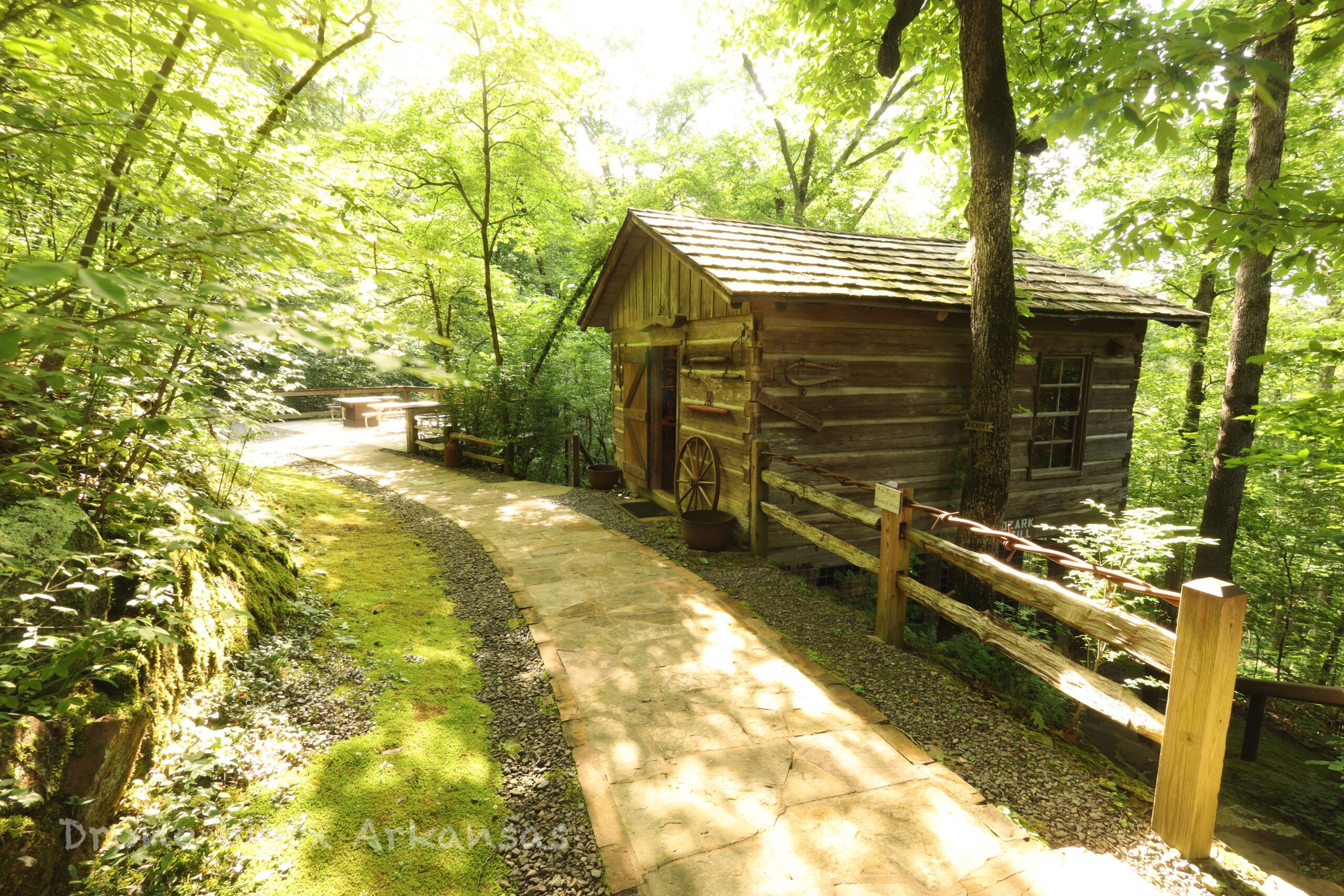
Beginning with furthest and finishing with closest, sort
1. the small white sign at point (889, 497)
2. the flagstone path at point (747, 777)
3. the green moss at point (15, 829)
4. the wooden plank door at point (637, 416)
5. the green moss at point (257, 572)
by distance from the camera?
the wooden plank door at point (637, 416) → the small white sign at point (889, 497) → the green moss at point (257, 572) → the flagstone path at point (747, 777) → the green moss at point (15, 829)

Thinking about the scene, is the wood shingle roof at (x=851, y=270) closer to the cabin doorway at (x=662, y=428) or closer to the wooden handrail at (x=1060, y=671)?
the cabin doorway at (x=662, y=428)

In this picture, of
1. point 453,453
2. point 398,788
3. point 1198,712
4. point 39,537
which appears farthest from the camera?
point 453,453

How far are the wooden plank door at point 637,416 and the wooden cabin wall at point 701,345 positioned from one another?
6 centimetres

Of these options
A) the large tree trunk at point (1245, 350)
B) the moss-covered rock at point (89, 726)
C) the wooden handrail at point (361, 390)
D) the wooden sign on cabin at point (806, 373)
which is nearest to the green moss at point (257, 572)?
the moss-covered rock at point (89, 726)

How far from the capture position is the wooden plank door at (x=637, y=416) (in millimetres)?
9789

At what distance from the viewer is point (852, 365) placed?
24.3ft

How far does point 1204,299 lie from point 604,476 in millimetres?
13227

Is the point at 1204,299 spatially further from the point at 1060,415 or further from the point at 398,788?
the point at 398,788

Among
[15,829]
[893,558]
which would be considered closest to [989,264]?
[893,558]

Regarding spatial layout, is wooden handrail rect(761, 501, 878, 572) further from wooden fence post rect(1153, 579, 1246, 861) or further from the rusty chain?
wooden fence post rect(1153, 579, 1246, 861)

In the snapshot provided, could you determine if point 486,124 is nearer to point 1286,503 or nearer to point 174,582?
point 174,582

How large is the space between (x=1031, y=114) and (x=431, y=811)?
842cm

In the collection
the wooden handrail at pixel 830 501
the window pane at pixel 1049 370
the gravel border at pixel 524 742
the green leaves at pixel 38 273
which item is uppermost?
the window pane at pixel 1049 370

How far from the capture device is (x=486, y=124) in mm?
11844
